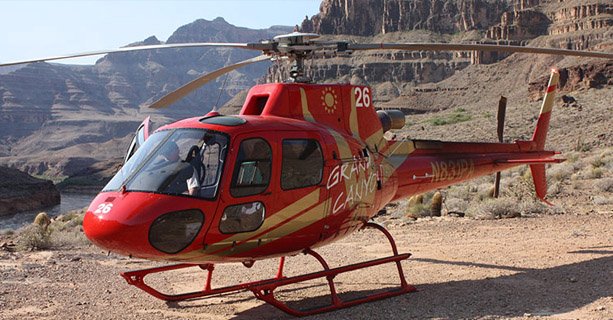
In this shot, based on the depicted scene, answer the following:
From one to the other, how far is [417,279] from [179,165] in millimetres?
4267

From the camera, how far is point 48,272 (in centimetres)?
1135

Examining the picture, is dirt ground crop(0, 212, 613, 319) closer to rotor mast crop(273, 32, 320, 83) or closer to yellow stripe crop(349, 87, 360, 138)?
yellow stripe crop(349, 87, 360, 138)

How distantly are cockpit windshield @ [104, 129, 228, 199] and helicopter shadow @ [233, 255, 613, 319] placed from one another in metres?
1.93

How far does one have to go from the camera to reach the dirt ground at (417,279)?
8.07 meters

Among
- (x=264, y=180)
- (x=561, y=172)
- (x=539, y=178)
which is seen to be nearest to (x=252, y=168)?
(x=264, y=180)

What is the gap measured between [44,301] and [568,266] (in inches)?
285

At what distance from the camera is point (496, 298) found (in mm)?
8297

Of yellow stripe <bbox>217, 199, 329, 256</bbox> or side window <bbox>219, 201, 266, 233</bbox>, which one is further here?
yellow stripe <bbox>217, 199, 329, 256</bbox>

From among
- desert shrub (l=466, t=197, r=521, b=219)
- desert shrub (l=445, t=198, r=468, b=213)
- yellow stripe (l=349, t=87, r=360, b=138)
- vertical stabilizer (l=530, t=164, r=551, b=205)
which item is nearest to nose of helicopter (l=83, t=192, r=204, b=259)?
yellow stripe (l=349, t=87, r=360, b=138)

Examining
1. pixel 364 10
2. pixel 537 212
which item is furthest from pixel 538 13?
pixel 537 212

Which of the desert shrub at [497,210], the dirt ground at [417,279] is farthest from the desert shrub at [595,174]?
the dirt ground at [417,279]

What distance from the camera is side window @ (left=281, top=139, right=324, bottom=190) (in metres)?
7.89

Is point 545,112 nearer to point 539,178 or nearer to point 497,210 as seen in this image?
point 539,178

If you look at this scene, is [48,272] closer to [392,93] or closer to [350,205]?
[350,205]
